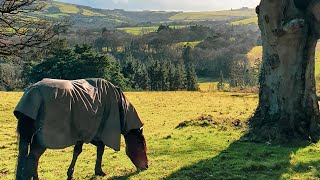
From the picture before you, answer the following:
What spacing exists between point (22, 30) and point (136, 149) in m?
7.38

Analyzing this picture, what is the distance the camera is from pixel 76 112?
9406 millimetres

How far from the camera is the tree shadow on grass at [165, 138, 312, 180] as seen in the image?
10.2 meters

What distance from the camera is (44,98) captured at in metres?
8.82

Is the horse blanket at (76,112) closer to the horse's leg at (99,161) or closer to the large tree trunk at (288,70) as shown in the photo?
the horse's leg at (99,161)

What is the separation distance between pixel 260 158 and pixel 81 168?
18.3 ft

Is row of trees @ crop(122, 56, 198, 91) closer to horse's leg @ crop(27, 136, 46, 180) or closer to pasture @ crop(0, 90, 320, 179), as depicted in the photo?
pasture @ crop(0, 90, 320, 179)

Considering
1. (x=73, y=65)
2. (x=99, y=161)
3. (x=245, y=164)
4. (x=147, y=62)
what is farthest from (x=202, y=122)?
(x=147, y=62)

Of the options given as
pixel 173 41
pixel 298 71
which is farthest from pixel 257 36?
pixel 298 71

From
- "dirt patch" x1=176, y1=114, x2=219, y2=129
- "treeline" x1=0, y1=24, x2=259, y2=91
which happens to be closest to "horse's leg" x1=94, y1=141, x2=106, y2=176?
"treeline" x1=0, y1=24, x2=259, y2=91

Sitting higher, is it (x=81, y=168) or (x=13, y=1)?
(x=13, y=1)

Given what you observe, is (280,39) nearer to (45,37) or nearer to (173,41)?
(45,37)

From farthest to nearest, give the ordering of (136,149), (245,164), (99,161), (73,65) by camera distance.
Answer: (73,65) → (245,164) → (136,149) → (99,161)

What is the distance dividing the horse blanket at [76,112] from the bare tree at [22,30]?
A: 5.13 m

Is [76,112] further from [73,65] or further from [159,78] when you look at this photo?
[159,78]
